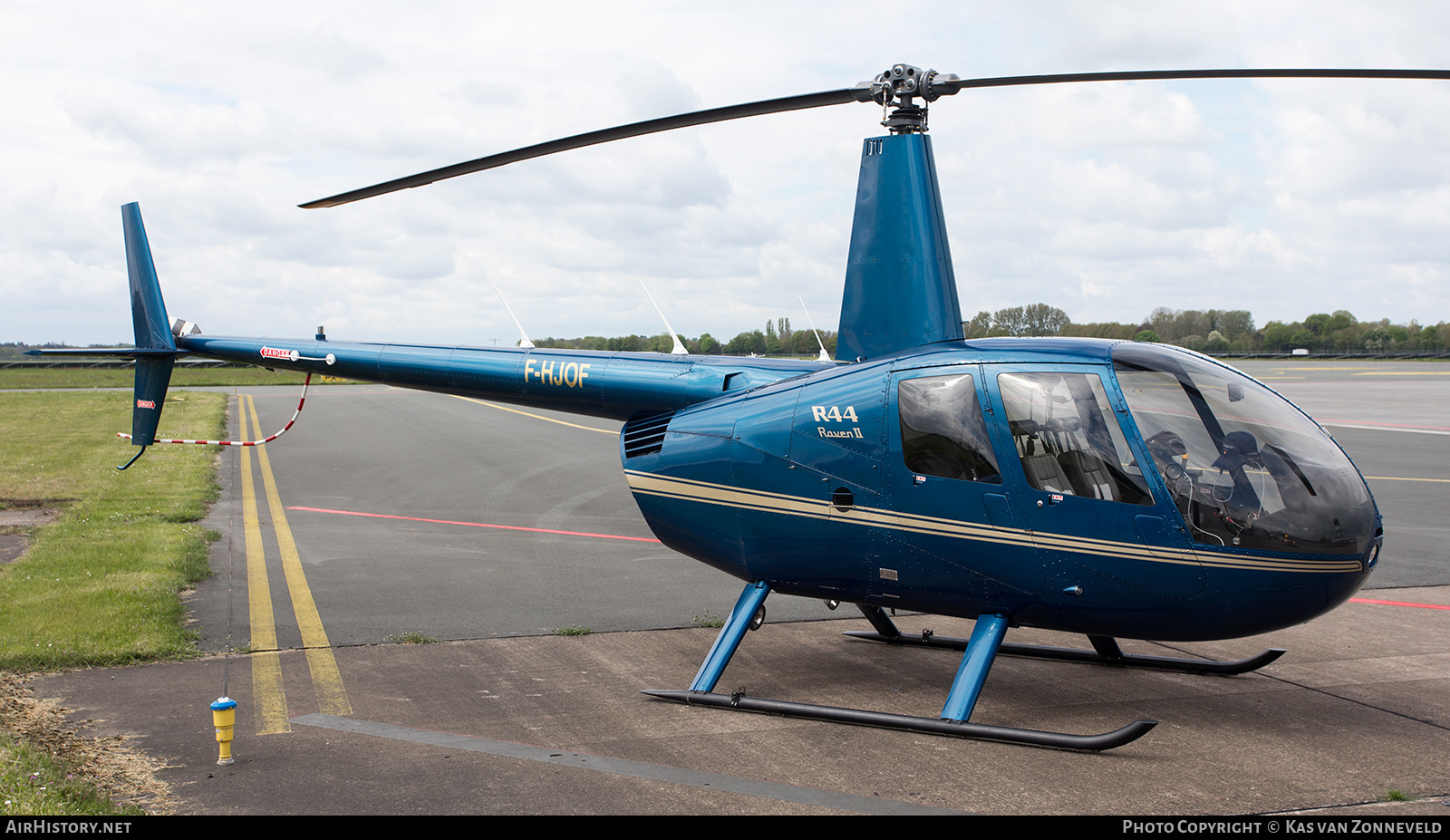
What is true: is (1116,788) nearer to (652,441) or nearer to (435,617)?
(652,441)

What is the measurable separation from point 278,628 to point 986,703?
5338 millimetres

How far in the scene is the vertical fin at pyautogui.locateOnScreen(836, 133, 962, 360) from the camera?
641 centimetres

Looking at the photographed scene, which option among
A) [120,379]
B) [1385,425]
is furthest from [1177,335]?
[120,379]

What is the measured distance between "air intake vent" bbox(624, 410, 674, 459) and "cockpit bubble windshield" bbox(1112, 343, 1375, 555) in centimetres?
Result: 311

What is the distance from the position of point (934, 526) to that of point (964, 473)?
36 cm

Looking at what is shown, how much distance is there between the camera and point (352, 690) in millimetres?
6254

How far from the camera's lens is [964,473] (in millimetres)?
5590

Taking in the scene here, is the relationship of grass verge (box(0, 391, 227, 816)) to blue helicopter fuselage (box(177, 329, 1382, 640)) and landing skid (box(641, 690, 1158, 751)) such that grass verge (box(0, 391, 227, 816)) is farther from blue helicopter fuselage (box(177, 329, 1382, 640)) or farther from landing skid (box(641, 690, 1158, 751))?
blue helicopter fuselage (box(177, 329, 1382, 640))

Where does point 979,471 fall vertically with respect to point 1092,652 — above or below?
above

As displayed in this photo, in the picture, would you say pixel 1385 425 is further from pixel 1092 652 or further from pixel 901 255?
pixel 901 255

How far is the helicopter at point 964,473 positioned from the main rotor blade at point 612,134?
21 mm

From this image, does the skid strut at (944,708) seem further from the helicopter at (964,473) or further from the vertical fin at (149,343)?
the vertical fin at (149,343)

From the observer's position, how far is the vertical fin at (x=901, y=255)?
641 cm

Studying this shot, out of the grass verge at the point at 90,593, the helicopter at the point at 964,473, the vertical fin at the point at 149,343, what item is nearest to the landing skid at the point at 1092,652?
the helicopter at the point at 964,473
